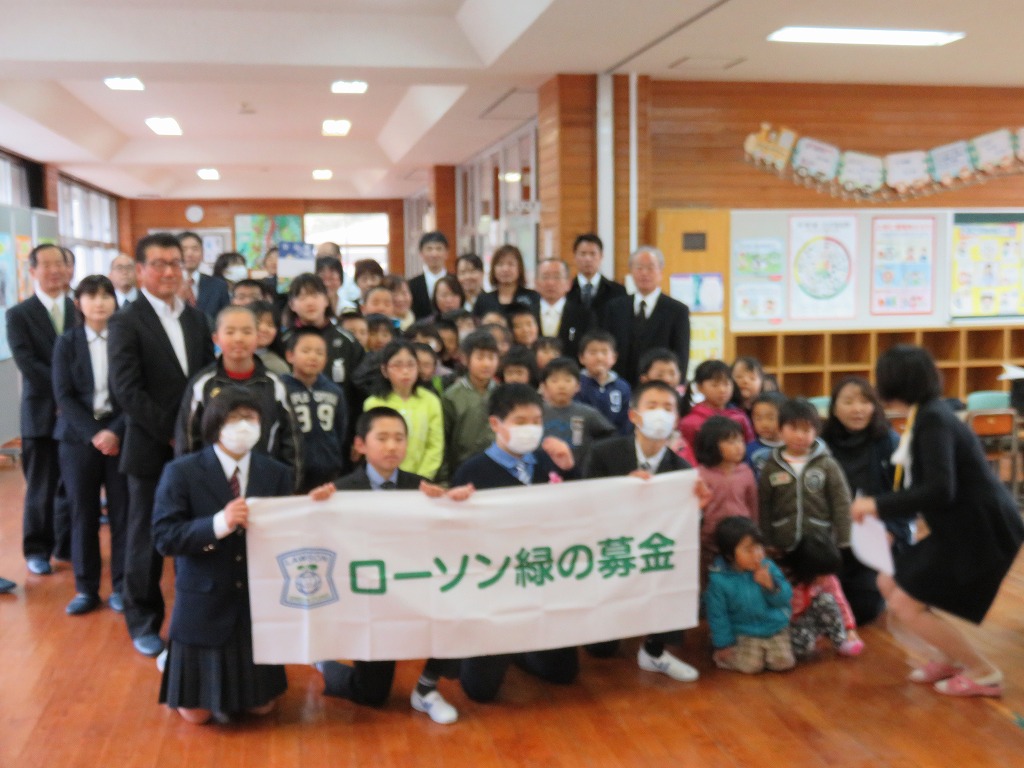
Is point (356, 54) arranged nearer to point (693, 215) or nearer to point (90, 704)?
point (693, 215)

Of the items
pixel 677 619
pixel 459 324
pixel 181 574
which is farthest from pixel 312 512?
pixel 459 324

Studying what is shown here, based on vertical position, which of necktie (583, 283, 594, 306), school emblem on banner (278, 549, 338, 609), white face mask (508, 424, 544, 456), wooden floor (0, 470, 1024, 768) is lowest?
wooden floor (0, 470, 1024, 768)

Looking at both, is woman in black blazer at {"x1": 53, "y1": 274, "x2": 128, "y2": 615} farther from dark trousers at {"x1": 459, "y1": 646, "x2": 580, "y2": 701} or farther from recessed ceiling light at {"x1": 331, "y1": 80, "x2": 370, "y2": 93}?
recessed ceiling light at {"x1": 331, "y1": 80, "x2": 370, "y2": 93}

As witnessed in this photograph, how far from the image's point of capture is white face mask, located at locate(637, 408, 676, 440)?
382 centimetres

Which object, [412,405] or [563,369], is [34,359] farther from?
[563,369]

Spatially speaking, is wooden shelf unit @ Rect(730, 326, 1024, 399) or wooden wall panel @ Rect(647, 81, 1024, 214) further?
wooden shelf unit @ Rect(730, 326, 1024, 399)

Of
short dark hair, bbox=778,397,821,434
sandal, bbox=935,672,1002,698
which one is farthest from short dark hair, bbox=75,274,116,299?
sandal, bbox=935,672,1002,698

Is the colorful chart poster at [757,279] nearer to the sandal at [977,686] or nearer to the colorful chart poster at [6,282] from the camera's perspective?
the sandal at [977,686]

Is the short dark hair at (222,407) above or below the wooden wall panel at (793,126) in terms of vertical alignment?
below

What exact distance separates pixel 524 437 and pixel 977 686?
6.25ft

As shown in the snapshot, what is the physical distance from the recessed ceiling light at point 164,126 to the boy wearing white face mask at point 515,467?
9475 millimetres

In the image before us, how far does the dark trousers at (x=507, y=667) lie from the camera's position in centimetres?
364

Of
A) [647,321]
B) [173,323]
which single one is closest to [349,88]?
[647,321]

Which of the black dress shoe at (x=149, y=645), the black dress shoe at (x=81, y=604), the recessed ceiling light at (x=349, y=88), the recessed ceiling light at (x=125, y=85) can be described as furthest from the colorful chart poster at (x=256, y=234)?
the black dress shoe at (x=149, y=645)
